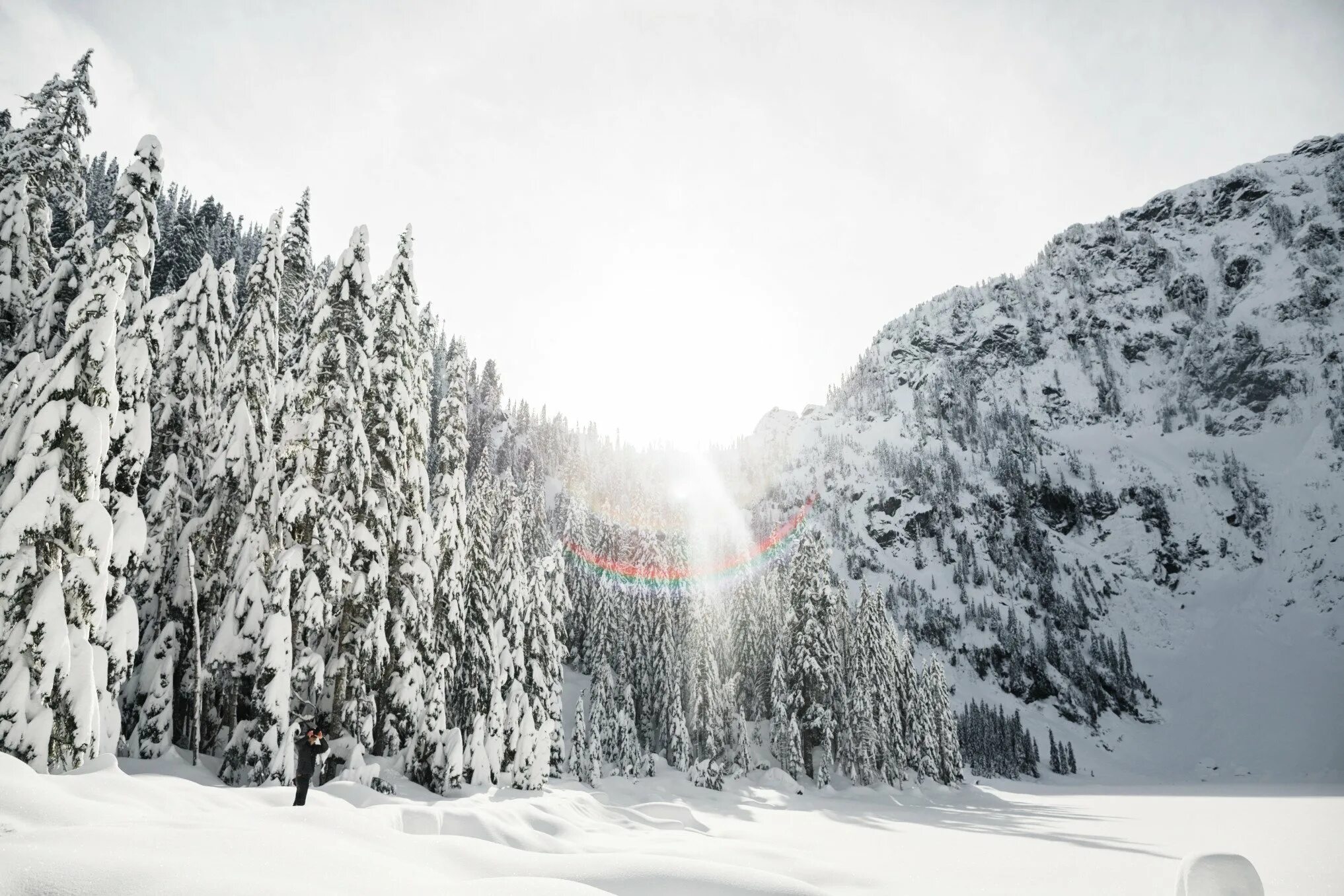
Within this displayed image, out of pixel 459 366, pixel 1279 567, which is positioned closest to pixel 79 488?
pixel 459 366

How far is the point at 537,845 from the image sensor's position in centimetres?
1276

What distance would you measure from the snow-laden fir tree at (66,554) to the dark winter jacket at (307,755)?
10.3 ft

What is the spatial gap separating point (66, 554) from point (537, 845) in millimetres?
10296

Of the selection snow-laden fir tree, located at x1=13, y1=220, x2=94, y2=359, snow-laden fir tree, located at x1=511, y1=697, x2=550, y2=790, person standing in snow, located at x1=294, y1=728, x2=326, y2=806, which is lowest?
snow-laden fir tree, located at x1=511, y1=697, x2=550, y2=790

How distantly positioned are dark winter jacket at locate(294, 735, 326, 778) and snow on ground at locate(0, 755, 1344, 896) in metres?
0.81

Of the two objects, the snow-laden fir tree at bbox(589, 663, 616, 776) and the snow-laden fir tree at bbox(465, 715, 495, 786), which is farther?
the snow-laden fir tree at bbox(589, 663, 616, 776)

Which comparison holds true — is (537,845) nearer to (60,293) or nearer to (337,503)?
(337,503)

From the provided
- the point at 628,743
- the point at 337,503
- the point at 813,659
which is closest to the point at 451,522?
the point at 337,503

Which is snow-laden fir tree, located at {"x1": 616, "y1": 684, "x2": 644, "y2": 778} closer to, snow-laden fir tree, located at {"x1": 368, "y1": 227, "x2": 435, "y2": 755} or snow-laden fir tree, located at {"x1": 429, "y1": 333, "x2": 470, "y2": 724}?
snow-laden fir tree, located at {"x1": 429, "y1": 333, "x2": 470, "y2": 724}

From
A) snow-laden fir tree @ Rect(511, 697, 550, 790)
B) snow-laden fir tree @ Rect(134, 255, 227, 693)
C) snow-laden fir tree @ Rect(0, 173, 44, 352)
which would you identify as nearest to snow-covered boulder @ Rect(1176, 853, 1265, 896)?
snow-laden fir tree @ Rect(134, 255, 227, 693)

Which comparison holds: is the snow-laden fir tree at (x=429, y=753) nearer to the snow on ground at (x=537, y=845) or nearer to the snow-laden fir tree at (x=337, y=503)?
the snow on ground at (x=537, y=845)

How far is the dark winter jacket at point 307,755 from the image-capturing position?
1146 centimetres

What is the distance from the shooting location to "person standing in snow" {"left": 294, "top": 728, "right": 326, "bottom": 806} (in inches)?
452

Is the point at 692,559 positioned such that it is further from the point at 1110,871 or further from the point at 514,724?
the point at 1110,871
